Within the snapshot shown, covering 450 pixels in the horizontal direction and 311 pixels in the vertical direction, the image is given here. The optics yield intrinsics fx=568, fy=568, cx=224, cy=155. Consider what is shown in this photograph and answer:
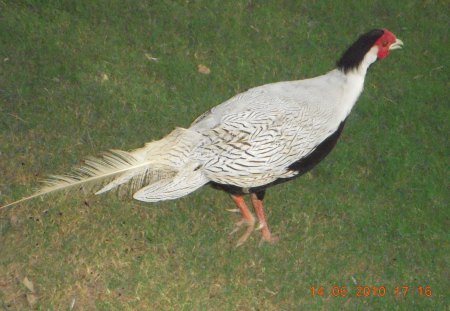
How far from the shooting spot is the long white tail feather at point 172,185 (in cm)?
363

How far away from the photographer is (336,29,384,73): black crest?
397 centimetres

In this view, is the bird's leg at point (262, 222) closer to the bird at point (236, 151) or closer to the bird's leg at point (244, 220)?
the bird's leg at point (244, 220)

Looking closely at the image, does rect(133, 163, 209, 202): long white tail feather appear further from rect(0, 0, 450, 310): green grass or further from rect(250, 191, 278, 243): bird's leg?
rect(250, 191, 278, 243): bird's leg

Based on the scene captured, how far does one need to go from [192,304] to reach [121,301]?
1.58 feet

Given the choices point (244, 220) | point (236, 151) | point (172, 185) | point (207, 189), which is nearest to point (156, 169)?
point (172, 185)

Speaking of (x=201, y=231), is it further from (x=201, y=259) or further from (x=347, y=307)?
(x=347, y=307)

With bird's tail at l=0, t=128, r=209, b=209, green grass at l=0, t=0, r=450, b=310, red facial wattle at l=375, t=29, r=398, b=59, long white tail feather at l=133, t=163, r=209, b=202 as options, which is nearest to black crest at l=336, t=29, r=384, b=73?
red facial wattle at l=375, t=29, r=398, b=59

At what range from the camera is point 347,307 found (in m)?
4.15
